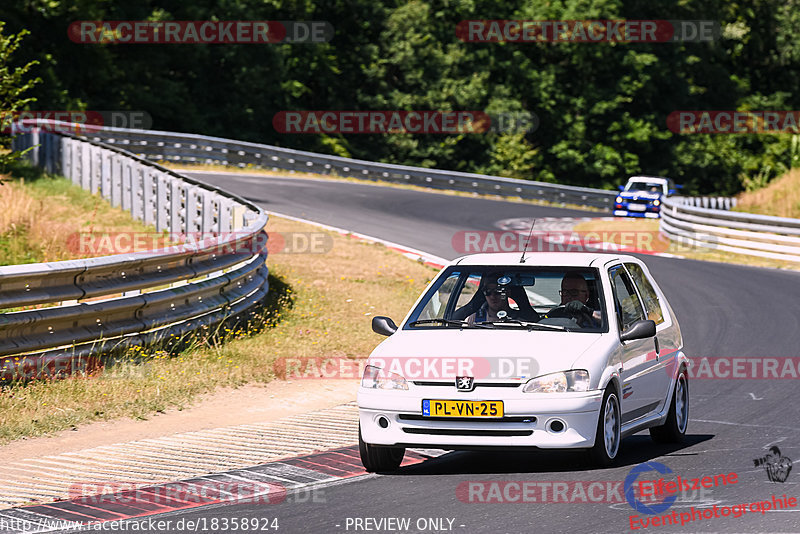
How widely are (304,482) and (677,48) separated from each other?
6283cm

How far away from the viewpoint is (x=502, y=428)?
25.2 ft

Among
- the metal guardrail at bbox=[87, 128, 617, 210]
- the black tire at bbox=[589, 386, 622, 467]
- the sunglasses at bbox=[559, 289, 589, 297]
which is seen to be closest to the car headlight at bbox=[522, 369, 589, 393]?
the black tire at bbox=[589, 386, 622, 467]

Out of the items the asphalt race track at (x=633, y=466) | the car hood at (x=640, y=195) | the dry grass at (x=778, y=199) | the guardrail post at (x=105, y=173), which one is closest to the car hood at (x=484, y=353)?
the asphalt race track at (x=633, y=466)

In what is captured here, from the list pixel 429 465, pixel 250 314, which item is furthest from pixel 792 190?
pixel 429 465

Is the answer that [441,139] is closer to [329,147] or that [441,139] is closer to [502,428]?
[329,147]

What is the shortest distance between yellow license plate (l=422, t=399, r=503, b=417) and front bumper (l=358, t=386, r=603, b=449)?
32 millimetres

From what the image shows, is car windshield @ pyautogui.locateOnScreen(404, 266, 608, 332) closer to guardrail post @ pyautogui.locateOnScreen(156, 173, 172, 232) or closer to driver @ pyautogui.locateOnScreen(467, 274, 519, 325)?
driver @ pyautogui.locateOnScreen(467, 274, 519, 325)

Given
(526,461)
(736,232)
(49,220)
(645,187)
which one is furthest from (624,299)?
(645,187)

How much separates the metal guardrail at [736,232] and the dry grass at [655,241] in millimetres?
174

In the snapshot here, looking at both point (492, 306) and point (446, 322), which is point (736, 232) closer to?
point (492, 306)

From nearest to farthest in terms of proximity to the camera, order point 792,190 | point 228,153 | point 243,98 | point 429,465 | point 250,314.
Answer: point 429,465
point 250,314
point 792,190
point 228,153
point 243,98

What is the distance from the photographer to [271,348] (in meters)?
13.5

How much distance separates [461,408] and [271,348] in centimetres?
609

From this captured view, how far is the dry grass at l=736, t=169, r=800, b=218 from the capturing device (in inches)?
1229
